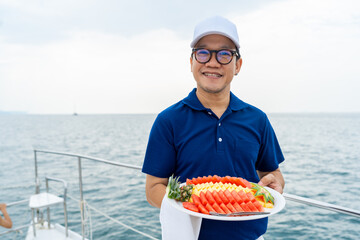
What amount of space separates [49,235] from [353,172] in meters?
21.5

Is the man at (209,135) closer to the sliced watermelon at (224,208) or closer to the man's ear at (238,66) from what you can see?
the man's ear at (238,66)

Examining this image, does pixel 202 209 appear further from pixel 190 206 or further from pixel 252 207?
pixel 252 207

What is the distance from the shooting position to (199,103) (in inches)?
59.4

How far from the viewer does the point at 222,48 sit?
1.46 metres

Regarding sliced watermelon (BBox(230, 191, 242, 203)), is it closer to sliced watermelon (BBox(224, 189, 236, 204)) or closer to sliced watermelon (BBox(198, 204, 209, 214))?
sliced watermelon (BBox(224, 189, 236, 204))

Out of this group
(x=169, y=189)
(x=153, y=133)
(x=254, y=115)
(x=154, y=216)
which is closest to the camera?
(x=169, y=189)

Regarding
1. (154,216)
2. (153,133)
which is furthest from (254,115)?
(154,216)

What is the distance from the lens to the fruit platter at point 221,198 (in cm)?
120

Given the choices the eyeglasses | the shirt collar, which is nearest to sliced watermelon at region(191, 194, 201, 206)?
the shirt collar

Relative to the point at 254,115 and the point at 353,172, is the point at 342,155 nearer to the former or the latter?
the point at 353,172

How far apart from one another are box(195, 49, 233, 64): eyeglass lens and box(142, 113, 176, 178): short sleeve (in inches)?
14.7

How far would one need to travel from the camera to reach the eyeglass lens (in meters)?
1.44

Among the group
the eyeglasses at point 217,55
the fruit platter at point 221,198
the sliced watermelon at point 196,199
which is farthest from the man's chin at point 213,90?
the sliced watermelon at point 196,199

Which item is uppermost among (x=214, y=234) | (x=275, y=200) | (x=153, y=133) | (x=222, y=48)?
(x=222, y=48)
